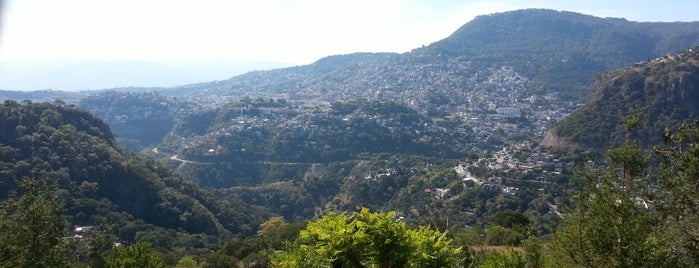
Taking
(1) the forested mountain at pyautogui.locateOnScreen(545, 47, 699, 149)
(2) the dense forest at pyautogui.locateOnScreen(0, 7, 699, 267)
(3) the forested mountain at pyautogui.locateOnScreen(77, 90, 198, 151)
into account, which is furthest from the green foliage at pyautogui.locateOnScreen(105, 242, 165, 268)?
(3) the forested mountain at pyautogui.locateOnScreen(77, 90, 198, 151)

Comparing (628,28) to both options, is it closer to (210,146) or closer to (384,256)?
(210,146)

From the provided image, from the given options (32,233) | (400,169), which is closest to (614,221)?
(32,233)

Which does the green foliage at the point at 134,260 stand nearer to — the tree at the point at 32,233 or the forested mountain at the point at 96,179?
the tree at the point at 32,233

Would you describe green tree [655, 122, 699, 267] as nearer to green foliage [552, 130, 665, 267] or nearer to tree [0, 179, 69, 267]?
green foliage [552, 130, 665, 267]

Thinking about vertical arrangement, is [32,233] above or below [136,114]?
above

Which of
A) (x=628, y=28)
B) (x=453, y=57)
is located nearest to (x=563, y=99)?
(x=453, y=57)

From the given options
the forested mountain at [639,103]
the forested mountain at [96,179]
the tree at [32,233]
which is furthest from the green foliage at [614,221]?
the forested mountain at [639,103]

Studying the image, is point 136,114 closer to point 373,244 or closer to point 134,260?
point 134,260
